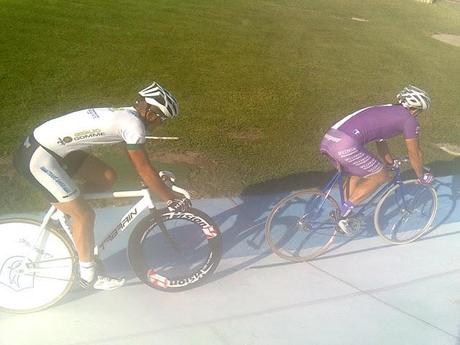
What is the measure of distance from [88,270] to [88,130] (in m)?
1.12

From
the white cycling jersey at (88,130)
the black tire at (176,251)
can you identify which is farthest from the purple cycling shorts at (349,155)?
the white cycling jersey at (88,130)

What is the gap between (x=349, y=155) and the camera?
5234mm

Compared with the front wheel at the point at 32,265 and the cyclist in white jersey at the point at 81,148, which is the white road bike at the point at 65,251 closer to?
the front wheel at the point at 32,265

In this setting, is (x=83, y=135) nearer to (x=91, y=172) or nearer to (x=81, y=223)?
(x=91, y=172)

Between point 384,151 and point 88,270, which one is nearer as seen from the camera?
point 88,270

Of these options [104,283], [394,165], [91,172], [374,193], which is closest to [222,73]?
[374,193]

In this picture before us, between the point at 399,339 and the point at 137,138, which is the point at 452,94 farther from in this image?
the point at 137,138

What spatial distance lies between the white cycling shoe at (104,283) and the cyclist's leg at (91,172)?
0.72 metres

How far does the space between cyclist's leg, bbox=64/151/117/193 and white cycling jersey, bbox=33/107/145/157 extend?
0.27 meters

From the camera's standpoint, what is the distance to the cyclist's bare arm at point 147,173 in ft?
12.9

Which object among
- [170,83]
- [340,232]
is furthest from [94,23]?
[340,232]

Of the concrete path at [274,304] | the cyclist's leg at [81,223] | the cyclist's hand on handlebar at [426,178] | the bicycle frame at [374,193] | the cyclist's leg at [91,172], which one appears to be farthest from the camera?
the cyclist's hand on handlebar at [426,178]

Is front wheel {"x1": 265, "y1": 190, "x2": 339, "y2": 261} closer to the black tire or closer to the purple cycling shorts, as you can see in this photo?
the purple cycling shorts

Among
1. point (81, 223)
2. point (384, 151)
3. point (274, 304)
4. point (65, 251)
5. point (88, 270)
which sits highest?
point (384, 151)
